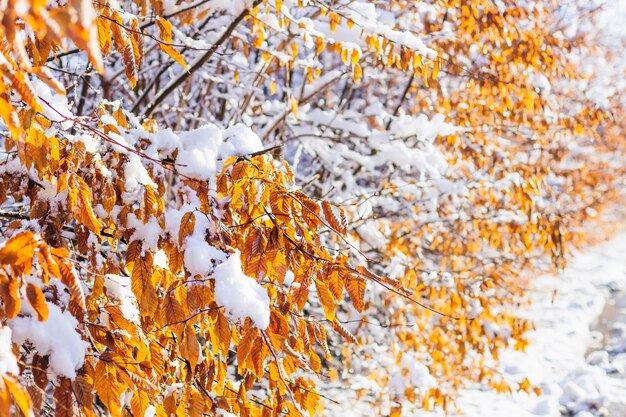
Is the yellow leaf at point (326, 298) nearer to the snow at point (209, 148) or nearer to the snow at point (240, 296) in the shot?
the snow at point (240, 296)

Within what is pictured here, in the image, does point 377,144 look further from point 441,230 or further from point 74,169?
point 74,169

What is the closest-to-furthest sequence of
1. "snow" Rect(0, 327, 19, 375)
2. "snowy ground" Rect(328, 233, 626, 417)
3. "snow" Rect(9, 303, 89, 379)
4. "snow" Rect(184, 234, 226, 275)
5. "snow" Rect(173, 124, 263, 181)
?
"snow" Rect(0, 327, 19, 375), "snow" Rect(9, 303, 89, 379), "snow" Rect(184, 234, 226, 275), "snow" Rect(173, 124, 263, 181), "snowy ground" Rect(328, 233, 626, 417)

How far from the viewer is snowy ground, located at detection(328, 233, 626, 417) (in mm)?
7762

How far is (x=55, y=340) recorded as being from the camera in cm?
141

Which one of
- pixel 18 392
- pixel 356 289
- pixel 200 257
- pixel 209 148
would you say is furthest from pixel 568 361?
pixel 18 392

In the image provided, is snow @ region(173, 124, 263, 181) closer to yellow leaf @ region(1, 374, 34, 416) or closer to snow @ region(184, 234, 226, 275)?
snow @ region(184, 234, 226, 275)

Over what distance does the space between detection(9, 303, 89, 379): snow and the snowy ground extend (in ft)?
12.0

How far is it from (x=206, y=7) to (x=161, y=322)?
103 inches

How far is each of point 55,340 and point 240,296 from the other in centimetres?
49

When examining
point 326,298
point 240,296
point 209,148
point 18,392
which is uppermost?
point 209,148

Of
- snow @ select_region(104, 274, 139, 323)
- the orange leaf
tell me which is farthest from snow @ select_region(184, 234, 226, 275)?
the orange leaf

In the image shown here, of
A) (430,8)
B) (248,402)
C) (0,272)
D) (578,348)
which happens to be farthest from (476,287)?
(578,348)

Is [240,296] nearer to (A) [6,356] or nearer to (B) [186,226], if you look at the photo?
(B) [186,226]

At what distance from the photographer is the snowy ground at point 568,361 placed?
7.76 m
